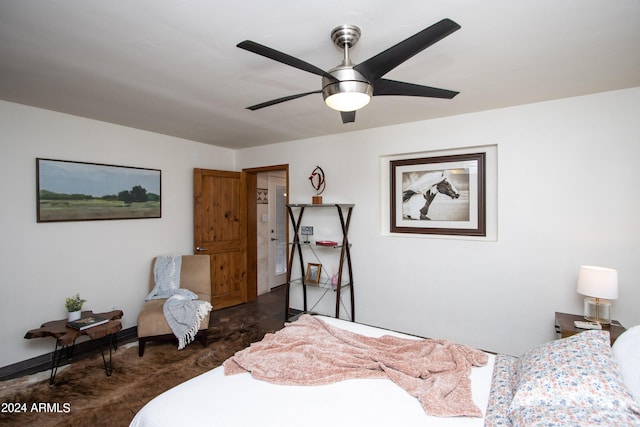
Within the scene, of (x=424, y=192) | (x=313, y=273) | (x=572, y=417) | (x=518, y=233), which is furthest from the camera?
(x=313, y=273)

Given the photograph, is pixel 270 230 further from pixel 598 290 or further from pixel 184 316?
pixel 598 290

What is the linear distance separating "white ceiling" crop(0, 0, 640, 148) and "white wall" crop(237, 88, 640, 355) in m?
0.29

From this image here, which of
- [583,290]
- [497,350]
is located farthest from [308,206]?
[583,290]

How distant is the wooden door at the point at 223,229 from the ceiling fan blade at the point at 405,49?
3.41 metres

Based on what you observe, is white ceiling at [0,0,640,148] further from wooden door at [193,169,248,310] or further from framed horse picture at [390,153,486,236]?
wooden door at [193,169,248,310]

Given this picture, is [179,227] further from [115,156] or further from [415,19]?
[415,19]

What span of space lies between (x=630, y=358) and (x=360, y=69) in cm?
190

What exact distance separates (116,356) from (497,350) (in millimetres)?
3804

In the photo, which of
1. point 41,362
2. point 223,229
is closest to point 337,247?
point 223,229

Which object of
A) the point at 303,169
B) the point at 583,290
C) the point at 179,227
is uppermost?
the point at 303,169

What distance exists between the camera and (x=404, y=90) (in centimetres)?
167

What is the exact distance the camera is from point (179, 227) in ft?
14.1

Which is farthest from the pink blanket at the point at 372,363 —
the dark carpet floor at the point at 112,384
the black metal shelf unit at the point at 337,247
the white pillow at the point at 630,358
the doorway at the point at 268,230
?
the doorway at the point at 268,230

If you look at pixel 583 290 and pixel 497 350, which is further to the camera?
pixel 497 350
